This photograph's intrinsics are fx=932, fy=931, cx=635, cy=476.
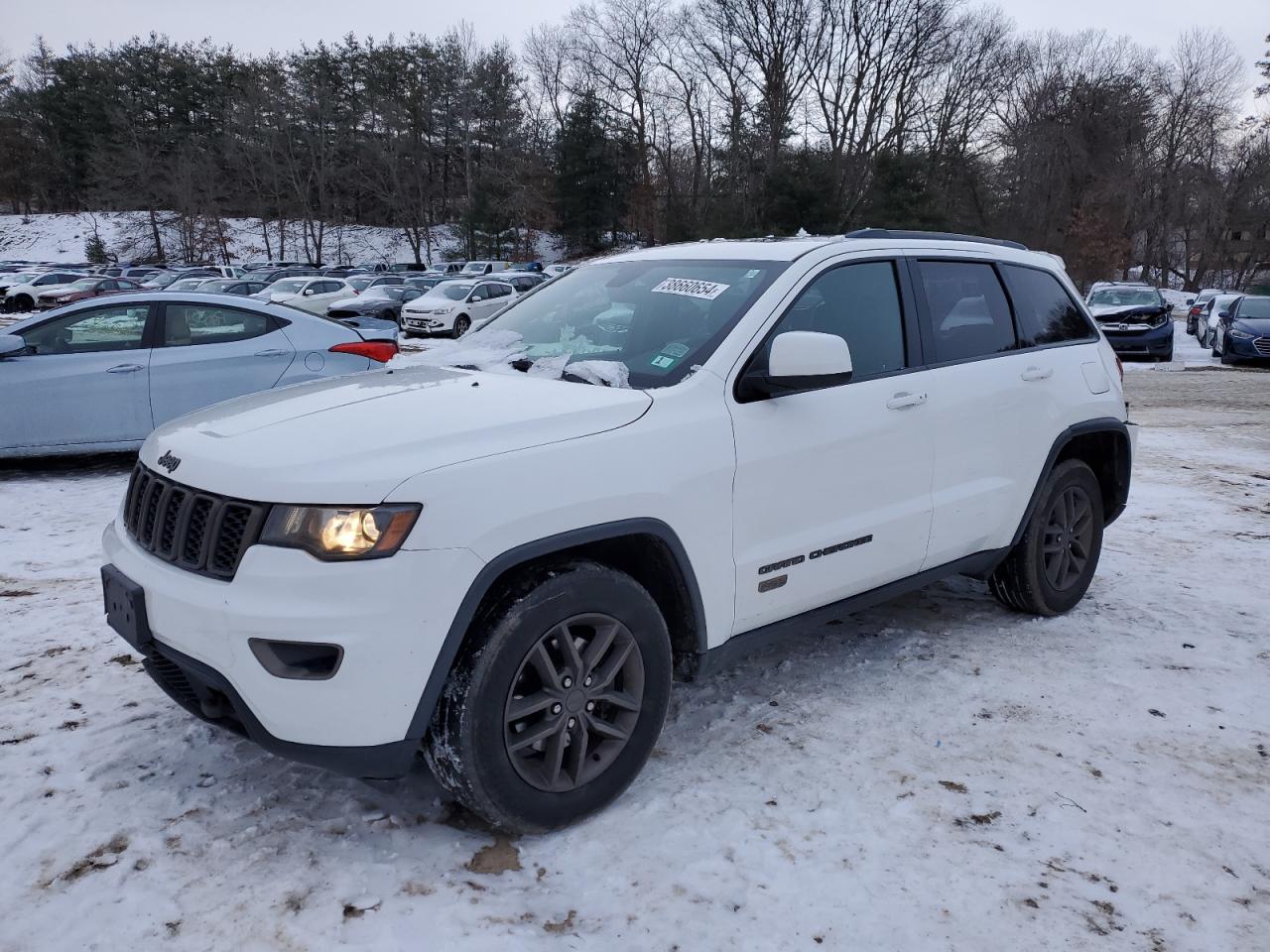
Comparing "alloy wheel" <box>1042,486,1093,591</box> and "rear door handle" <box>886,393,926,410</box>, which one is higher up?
"rear door handle" <box>886,393,926,410</box>

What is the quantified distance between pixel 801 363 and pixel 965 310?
5.04ft

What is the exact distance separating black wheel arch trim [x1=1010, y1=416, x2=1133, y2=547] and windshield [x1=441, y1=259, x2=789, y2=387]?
5.87ft

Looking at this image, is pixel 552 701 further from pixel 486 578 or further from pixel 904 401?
pixel 904 401

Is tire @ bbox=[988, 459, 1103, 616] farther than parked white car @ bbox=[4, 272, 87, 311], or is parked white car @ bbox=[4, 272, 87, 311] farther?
parked white car @ bbox=[4, 272, 87, 311]

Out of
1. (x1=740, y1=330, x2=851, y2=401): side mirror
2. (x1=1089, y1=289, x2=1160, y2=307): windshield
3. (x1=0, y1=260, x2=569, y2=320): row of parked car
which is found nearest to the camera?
(x1=740, y1=330, x2=851, y2=401): side mirror

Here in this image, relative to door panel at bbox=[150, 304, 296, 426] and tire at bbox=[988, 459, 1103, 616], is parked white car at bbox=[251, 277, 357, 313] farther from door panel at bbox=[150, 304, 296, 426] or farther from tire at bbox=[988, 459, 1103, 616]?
tire at bbox=[988, 459, 1103, 616]

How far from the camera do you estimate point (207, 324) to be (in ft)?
25.3

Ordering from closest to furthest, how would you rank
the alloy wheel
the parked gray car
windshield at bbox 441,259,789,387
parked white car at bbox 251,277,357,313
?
windshield at bbox 441,259,789,387
the alloy wheel
the parked gray car
parked white car at bbox 251,277,357,313

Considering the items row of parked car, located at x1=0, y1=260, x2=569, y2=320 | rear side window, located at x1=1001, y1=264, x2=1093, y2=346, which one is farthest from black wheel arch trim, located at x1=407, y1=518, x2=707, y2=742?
row of parked car, located at x1=0, y1=260, x2=569, y2=320

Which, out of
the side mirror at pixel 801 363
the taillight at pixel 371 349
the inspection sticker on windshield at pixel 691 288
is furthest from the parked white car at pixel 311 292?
the side mirror at pixel 801 363

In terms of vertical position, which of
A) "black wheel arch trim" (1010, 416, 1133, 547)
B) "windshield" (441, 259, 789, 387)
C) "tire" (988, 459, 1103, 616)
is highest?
"windshield" (441, 259, 789, 387)

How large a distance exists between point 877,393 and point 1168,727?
1.68 metres

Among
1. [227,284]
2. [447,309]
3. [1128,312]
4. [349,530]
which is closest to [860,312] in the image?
[349,530]

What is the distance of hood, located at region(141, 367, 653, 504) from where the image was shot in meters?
2.43
